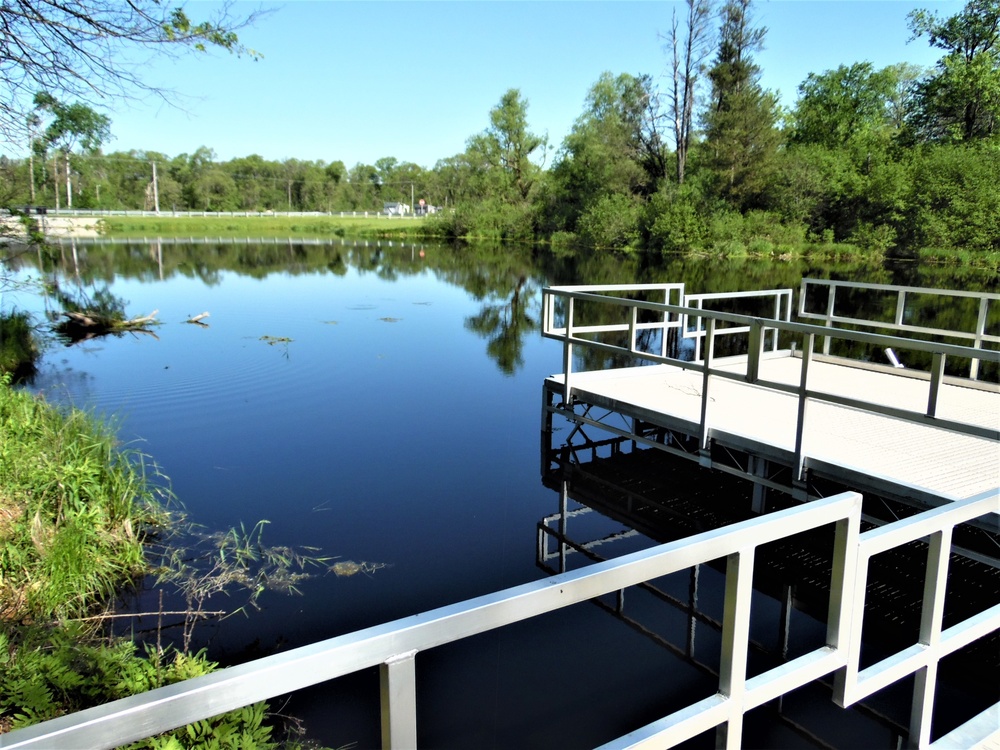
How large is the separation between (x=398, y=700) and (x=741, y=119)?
41.9 meters

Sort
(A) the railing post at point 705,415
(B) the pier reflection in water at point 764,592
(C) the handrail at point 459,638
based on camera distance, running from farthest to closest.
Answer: (A) the railing post at point 705,415, (B) the pier reflection in water at point 764,592, (C) the handrail at point 459,638

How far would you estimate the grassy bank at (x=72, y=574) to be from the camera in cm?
337

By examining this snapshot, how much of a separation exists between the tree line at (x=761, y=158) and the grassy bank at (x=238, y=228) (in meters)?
6.50

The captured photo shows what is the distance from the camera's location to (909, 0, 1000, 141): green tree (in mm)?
36812

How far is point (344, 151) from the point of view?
310 feet

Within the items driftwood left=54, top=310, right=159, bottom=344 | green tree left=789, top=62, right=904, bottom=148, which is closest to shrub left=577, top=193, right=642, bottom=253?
green tree left=789, top=62, right=904, bottom=148

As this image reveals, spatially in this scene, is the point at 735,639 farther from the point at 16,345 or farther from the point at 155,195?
the point at 155,195

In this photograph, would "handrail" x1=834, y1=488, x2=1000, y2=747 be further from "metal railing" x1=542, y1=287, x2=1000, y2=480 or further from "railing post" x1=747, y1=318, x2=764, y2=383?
"railing post" x1=747, y1=318, x2=764, y2=383

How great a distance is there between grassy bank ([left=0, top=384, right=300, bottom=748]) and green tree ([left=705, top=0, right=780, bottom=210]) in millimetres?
37536

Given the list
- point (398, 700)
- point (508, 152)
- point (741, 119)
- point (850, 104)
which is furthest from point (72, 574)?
point (508, 152)

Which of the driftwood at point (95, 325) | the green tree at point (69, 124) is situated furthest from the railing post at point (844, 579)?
the driftwood at point (95, 325)

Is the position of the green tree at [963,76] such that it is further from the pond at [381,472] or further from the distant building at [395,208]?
the distant building at [395,208]

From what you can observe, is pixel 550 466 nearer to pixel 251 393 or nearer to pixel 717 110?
pixel 251 393

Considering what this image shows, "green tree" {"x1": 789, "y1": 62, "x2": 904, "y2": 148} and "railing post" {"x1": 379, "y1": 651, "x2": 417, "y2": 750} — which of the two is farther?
"green tree" {"x1": 789, "y1": 62, "x2": 904, "y2": 148}
